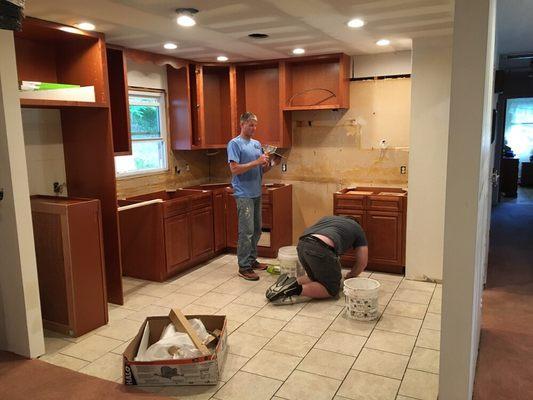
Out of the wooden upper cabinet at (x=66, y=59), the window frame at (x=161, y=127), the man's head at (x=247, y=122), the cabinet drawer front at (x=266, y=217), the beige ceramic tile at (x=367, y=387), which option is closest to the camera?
the beige ceramic tile at (x=367, y=387)

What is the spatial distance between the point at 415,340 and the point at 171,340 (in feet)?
5.55

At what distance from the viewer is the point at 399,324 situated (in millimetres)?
3434

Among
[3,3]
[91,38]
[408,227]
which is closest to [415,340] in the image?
[408,227]

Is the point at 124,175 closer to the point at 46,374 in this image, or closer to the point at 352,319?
the point at 46,374

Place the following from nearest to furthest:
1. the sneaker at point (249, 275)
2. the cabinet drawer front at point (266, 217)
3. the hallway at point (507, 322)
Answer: the hallway at point (507, 322) < the sneaker at point (249, 275) < the cabinet drawer front at point (266, 217)

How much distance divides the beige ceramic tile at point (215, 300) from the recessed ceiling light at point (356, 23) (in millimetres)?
2510

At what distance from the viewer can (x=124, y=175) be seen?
15.3ft

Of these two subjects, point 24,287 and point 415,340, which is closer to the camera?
point 24,287

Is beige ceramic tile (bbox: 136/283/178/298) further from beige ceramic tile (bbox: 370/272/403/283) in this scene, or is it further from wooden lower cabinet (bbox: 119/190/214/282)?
beige ceramic tile (bbox: 370/272/403/283)

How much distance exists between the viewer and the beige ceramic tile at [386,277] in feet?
14.6

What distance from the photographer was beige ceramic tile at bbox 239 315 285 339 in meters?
3.32

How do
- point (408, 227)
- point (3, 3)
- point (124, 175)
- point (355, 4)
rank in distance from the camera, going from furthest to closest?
point (124, 175) < point (408, 227) < point (355, 4) < point (3, 3)

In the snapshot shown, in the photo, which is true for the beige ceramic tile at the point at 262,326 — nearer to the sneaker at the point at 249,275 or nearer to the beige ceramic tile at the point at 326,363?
the beige ceramic tile at the point at 326,363

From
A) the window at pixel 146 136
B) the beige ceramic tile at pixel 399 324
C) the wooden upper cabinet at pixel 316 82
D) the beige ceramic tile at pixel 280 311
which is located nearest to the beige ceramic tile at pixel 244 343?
the beige ceramic tile at pixel 280 311
